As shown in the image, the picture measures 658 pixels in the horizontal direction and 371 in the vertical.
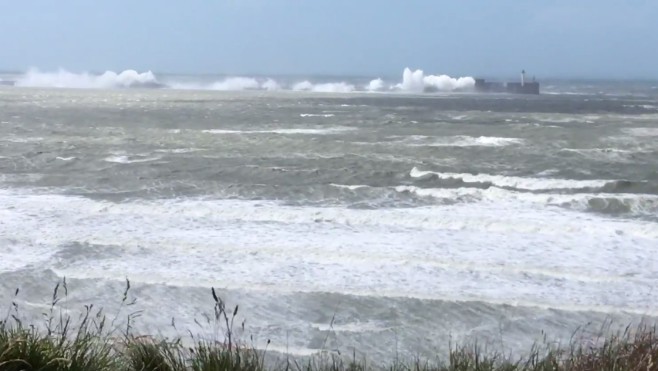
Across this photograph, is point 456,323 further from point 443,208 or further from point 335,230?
point 443,208

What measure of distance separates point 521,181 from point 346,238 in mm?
7105

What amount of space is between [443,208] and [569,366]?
944cm

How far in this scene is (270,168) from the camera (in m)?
19.2

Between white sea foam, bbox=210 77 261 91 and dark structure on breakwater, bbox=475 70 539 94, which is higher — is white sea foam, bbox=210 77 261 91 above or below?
above

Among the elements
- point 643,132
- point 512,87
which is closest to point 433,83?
point 512,87

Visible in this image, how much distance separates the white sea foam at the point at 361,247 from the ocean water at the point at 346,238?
38 mm

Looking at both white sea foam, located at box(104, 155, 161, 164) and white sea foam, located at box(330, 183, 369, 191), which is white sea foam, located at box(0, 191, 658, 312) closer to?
white sea foam, located at box(330, 183, 369, 191)

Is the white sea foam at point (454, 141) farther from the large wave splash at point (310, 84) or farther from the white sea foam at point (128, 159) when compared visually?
the large wave splash at point (310, 84)

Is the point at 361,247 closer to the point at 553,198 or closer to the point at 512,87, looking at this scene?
the point at 553,198

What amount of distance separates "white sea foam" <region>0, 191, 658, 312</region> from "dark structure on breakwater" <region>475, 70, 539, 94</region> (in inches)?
3275

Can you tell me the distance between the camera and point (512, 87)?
99.5 metres

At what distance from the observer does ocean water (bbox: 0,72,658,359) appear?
812 cm

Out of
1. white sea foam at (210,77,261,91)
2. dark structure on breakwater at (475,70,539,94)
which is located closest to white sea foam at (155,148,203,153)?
dark structure on breakwater at (475,70,539,94)

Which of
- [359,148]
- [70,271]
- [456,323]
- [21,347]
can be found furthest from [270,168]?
[21,347]
